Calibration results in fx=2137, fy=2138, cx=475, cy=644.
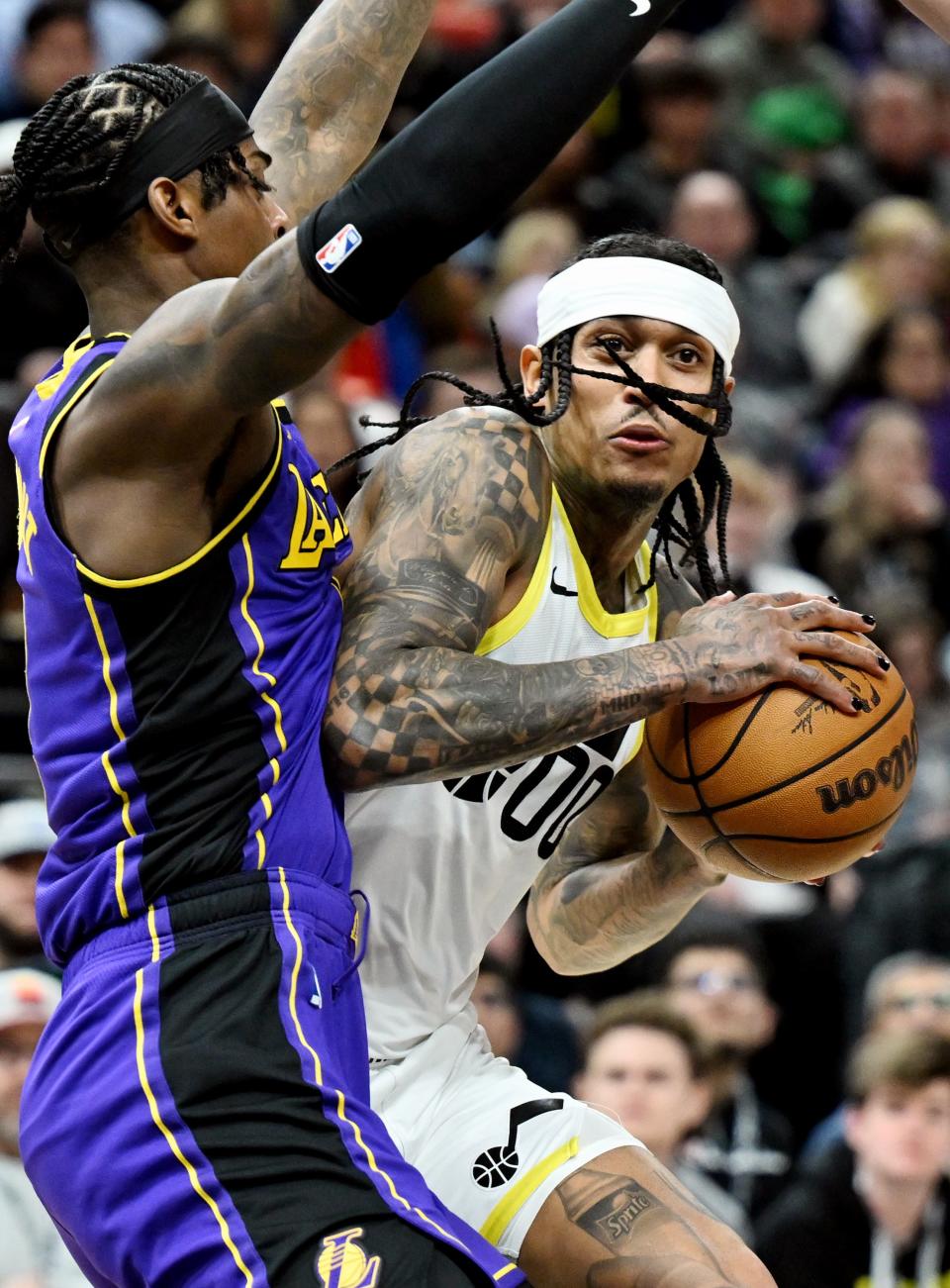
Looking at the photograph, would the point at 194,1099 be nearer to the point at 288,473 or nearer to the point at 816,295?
the point at 288,473

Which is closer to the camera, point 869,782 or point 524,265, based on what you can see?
point 869,782

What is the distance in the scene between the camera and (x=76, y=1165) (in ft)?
11.5

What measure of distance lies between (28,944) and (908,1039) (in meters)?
2.79

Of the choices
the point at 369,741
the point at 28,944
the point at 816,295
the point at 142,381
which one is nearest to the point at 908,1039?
the point at 28,944

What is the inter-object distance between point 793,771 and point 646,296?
1.01m

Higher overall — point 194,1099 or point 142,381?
point 142,381

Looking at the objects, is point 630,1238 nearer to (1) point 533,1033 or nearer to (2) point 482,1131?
(2) point 482,1131

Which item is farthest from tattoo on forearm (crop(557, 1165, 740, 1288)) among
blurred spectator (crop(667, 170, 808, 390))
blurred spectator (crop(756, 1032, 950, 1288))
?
blurred spectator (crop(667, 170, 808, 390))

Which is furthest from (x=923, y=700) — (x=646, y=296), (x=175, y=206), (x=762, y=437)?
(x=175, y=206)

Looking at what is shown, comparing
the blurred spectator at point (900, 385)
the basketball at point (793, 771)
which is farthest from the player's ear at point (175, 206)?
the blurred spectator at point (900, 385)

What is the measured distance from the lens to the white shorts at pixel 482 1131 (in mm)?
4152

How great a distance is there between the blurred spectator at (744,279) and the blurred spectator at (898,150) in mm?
1229

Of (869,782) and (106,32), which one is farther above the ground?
(869,782)

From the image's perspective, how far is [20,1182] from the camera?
592 centimetres
